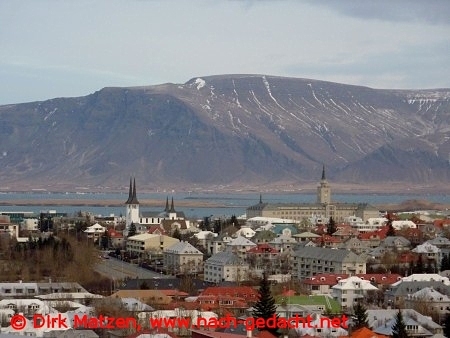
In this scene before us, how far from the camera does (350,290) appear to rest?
3875 cm

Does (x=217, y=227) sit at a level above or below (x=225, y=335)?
below

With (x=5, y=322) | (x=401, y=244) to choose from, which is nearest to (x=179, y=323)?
(x=5, y=322)

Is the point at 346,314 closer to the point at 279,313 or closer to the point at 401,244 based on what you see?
the point at 279,313

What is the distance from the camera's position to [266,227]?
236 ft

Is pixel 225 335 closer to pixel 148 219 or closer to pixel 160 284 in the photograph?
pixel 160 284

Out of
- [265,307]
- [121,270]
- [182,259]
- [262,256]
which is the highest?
[265,307]

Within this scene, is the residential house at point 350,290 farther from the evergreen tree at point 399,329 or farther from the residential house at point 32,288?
the evergreen tree at point 399,329

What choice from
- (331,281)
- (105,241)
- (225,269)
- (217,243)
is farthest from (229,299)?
(105,241)

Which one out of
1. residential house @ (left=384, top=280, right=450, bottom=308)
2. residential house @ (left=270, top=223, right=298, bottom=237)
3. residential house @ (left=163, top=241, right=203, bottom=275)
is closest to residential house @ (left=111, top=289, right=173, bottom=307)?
residential house @ (left=384, top=280, right=450, bottom=308)

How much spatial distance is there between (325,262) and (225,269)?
13.3 feet

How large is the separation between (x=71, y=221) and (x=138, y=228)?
5.91 m

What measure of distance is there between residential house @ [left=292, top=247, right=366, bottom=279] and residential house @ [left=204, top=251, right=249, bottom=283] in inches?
83.1

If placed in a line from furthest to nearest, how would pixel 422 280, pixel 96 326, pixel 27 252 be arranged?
pixel 27 252 < pixel 422 280 < pixel 96 326

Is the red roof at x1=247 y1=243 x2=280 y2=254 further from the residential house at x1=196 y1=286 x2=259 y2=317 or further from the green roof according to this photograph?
the green roof
